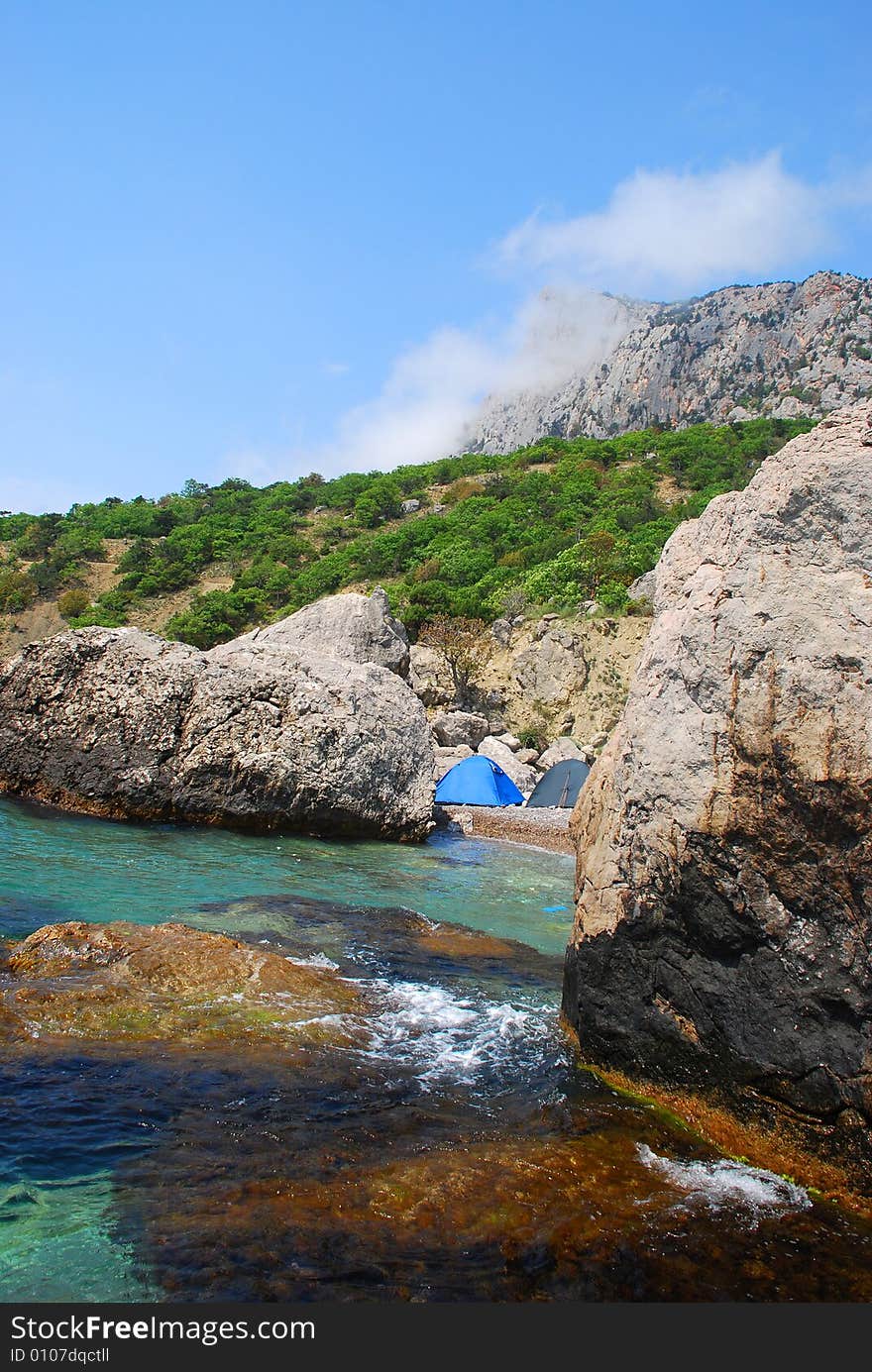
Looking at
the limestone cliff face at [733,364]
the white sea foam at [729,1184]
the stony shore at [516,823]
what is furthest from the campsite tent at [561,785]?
the limestone cliff face at [733,364]

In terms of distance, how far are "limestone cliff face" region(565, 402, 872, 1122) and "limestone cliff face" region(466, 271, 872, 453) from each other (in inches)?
3604

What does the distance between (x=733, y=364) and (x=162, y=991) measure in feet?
392

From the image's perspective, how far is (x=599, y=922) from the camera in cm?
599

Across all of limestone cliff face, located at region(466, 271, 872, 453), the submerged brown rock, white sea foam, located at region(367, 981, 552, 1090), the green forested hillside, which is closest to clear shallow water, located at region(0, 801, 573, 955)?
the submerged brown rock

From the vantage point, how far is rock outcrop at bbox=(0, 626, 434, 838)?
1639 cm

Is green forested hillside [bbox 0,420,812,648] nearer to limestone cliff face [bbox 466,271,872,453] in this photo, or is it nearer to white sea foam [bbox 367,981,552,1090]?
limestone cliff face [bbox 466,271,872,453]

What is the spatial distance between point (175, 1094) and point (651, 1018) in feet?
10.2

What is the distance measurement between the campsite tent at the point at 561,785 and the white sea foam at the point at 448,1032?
1720cm

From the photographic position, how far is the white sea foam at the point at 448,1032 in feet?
19.9

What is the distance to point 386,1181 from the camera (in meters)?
4.34

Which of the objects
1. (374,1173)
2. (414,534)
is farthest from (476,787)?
(414,534)

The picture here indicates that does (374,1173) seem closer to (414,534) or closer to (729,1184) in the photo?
(729,1184)

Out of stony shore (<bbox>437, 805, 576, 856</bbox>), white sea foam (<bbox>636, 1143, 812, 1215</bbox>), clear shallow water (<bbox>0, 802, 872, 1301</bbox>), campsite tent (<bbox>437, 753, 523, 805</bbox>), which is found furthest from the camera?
campsite tent (<bbox>437, 753, 523, 805</bbox>)

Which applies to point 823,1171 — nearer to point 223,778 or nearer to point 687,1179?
point 687,1179
